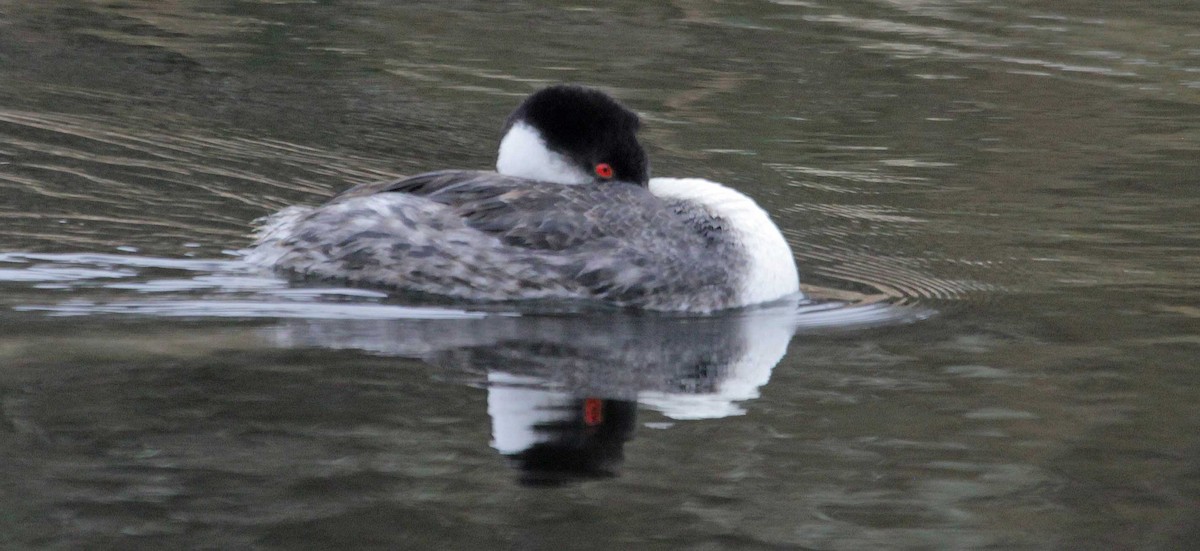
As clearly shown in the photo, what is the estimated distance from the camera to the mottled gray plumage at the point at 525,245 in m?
7.63

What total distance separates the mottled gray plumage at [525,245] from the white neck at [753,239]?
0.07m

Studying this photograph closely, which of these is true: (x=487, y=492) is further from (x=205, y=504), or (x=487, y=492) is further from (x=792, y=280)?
(x=792, y=280)

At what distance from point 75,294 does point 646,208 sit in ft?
8.07

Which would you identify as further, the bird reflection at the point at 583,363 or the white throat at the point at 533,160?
the white throat at the point at 533,160

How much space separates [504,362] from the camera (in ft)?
21.1

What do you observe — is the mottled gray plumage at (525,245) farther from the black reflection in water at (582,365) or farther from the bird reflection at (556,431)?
the bird reflection at (556,431)

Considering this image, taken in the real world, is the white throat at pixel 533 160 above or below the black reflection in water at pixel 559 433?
above

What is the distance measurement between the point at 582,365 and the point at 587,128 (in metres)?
1.85

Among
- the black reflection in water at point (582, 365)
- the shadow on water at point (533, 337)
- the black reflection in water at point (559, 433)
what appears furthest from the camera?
the shadow on water at point (533, 337)

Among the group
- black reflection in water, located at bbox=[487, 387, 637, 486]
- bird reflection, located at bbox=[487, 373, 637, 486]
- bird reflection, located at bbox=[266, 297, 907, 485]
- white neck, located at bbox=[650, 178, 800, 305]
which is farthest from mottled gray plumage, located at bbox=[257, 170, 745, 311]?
black reflection in water, located at bbox=[487, 387, 637, 486]

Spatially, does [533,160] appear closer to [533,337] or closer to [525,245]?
[525,245]

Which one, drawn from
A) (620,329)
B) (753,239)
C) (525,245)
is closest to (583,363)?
(620,329)

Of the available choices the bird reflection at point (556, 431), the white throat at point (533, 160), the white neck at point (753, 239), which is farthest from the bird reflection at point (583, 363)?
the white throat at point (533, 160)

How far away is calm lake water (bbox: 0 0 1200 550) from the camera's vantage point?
4867 mm
